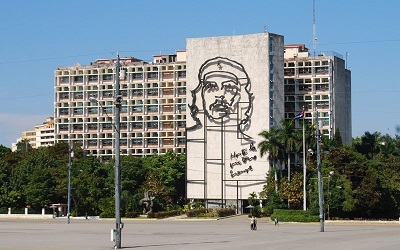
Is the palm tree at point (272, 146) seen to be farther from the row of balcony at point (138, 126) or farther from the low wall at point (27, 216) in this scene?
the row of balcony at point (138, 126)

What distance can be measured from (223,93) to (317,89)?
24.8 meters

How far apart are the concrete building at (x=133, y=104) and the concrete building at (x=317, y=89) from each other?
91.9ft

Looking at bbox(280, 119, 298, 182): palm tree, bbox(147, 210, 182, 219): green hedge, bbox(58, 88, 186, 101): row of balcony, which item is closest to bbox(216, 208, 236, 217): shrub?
bbox(147, 210, 182, 219): green hedge

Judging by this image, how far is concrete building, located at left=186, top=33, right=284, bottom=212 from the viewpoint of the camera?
455 feet

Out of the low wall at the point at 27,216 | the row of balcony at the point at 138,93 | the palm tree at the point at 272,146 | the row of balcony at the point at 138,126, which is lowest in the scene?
the low wall at the point at 27,216

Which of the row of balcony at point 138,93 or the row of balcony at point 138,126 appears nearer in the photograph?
the row of balcony at point 138,93

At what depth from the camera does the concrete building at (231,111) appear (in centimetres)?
13875

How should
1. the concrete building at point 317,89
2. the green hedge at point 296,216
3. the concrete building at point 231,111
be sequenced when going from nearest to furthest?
the green hedge at point 296,216 < the concrete building at point 231,111 < the concrete building at point 317,89

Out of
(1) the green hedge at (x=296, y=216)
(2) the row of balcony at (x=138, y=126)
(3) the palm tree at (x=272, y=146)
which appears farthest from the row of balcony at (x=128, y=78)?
(1) the green hedge at (x=296, y=216)

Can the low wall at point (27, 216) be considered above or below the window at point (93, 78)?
below

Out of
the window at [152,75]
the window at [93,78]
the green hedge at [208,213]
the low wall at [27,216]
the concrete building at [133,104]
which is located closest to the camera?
the green hedge at [208,213]

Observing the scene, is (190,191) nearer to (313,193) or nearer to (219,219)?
(219,219)

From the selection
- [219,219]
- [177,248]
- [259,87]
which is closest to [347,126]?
[259,87]

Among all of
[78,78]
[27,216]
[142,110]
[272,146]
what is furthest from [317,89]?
[27,216]
